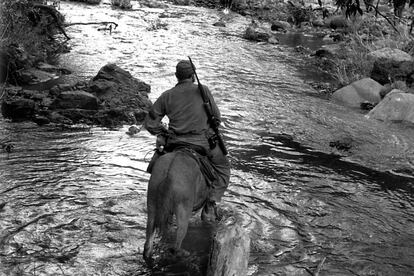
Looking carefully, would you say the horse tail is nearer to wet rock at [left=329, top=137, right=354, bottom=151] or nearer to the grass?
wet rock at [left=329, top=137, right=354, bottom=151]

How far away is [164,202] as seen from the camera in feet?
19.3

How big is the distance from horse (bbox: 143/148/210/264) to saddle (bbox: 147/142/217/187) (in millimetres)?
337

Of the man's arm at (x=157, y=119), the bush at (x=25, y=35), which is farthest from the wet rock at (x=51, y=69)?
the man's arm at (x=157, y=119)

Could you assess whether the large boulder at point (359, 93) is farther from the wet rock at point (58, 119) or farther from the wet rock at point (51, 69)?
the wet rock at point (51, 69)

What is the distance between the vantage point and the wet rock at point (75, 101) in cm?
1234

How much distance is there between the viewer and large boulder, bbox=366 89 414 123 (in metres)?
13.6

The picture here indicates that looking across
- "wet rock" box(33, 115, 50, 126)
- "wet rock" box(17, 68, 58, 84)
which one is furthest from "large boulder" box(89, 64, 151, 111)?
"wet rock" box(17, 68, 58, 84)

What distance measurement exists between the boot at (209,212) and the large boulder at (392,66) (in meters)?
11.0

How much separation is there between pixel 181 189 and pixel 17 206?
294cm

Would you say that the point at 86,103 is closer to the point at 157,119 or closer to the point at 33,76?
the point at 33,76

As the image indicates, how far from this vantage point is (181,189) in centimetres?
594

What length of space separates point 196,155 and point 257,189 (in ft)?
8.52

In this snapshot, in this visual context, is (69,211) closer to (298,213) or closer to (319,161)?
(298,213)

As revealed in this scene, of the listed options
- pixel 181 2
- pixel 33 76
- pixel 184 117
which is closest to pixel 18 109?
pixel 33 76
